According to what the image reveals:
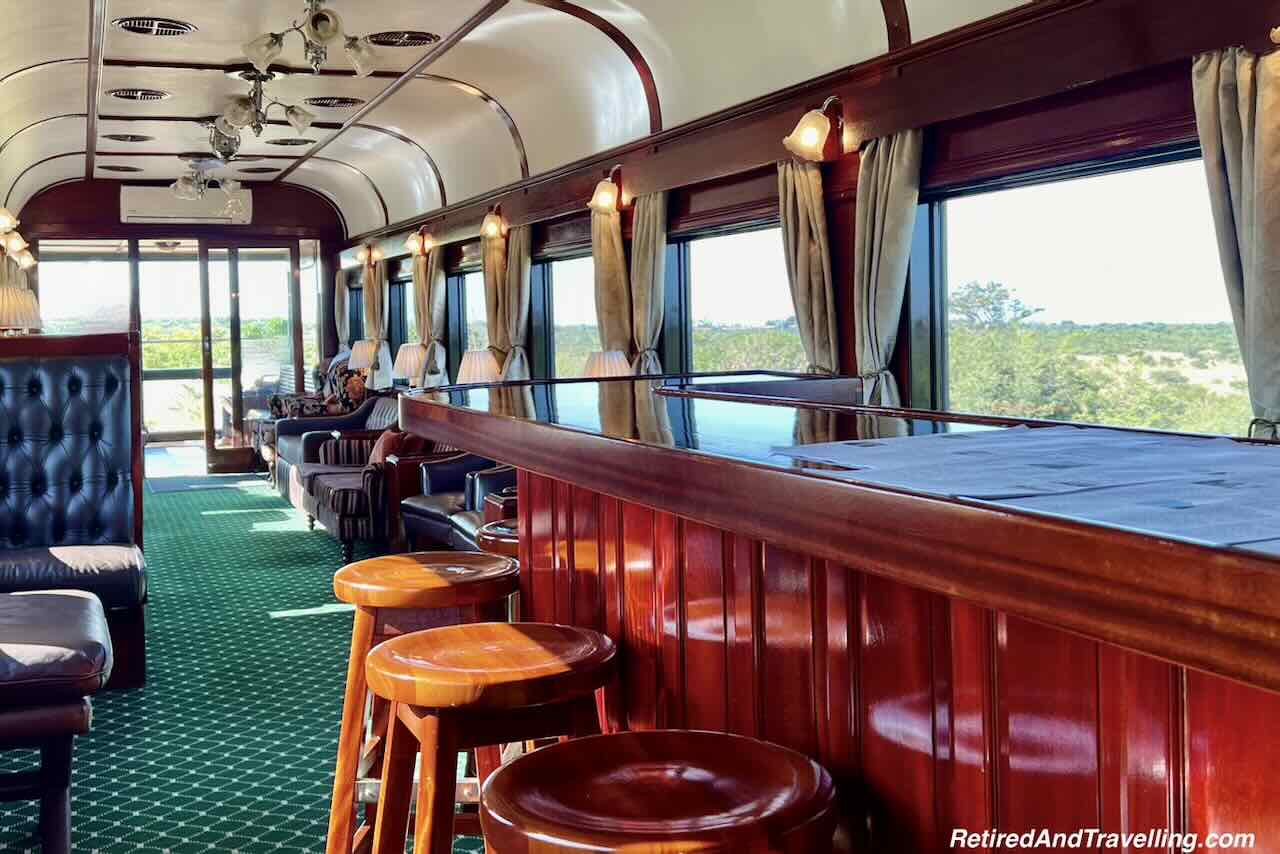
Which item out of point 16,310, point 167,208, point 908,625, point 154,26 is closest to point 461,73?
point 154,26

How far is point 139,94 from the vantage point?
9.60 metres

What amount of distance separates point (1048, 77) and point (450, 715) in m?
3.83

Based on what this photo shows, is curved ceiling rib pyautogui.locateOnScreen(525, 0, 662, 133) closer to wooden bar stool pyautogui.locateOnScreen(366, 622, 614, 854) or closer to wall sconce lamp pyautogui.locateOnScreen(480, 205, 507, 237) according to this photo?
wall sconce lamp pyautogui.locateOnScreen(480, 205, 507, 237)

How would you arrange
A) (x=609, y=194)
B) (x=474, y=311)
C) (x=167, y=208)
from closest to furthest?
(x=609, y=194)
(x=474, y=311)
(x=167, y=208)

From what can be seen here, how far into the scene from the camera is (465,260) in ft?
39.0

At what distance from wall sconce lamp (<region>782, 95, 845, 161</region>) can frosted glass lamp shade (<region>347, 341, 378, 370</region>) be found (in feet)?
27.2

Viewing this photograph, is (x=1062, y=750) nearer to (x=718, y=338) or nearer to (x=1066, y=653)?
(x=1066, y=653)

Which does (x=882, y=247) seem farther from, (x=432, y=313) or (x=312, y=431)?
(x=432, y=313)

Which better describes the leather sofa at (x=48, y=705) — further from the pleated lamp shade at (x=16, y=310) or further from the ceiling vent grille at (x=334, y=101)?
the ceiling vent grille at (x=334, y=101)

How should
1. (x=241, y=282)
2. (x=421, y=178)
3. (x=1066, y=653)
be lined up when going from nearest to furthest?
(x=1066, y=653) < (x=421, y=178) < (x=241, y=282)

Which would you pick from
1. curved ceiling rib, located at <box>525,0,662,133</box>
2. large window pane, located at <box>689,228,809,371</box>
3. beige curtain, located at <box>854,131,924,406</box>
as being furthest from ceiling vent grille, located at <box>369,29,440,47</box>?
beige curtain, located at <box>854,131,924,406</box>

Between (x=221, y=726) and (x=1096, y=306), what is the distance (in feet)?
12.6

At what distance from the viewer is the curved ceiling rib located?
736 cm

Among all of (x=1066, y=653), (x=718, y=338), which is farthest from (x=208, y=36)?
(x=1066, y=653)
